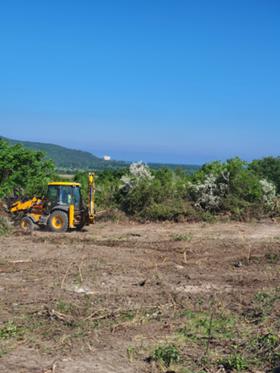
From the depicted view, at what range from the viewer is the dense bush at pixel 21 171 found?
19438 millimetres

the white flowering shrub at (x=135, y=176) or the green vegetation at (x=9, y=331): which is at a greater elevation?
the white flowering shrub at (x=135, y=176)

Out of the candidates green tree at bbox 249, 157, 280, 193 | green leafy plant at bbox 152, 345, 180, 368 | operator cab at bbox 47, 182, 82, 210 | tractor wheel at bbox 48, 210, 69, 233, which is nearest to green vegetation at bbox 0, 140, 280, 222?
green tree at bbox 249, 157, 280, 193

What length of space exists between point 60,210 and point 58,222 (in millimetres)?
357

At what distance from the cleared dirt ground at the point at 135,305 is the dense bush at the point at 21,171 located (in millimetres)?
6390

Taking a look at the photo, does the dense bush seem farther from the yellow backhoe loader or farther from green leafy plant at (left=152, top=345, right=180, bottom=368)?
green leafy plant at (left=152, top=345, right=180, bottom=368)

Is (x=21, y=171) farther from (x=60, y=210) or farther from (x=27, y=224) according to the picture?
(x=60, y=210)

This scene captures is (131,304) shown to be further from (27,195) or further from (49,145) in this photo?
(49,145)

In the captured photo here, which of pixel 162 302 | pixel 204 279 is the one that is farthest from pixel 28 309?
pixel 204 279

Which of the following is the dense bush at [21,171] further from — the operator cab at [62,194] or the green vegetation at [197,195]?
the operator cab at [62,194]

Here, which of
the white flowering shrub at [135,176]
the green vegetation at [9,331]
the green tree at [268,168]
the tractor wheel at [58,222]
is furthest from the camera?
the green tree at [268,168]

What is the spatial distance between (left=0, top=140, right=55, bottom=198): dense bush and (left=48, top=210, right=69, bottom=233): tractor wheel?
390cm

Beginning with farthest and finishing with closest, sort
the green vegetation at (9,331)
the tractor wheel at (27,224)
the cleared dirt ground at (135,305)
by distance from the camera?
the tractor wheel at (27,224) < the green vegetation at (9,331) < the cleared dirt ground at (135,305)

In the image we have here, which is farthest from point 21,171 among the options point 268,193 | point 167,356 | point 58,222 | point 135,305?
point 167,356

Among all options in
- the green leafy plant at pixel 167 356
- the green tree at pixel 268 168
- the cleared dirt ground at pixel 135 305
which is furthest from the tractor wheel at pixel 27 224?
the green leafy plant at pixel 167 356
